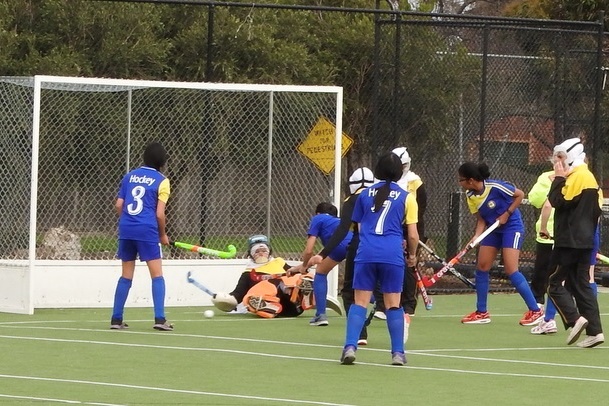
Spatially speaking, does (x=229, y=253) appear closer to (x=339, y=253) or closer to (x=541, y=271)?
(x=339, y=253)

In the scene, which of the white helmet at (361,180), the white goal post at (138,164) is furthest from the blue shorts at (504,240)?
the white goal post at (138,164)

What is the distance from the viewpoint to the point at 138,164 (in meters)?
17.8

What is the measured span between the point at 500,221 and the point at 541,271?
1.28m

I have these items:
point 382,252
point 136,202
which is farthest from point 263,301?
point 382,252

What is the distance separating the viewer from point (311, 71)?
70.6 feet

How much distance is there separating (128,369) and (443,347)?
11.1ft

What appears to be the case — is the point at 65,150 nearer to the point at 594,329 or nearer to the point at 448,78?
the point at 448,78

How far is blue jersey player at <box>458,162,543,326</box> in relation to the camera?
15.2 m

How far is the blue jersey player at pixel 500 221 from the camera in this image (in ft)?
49.8

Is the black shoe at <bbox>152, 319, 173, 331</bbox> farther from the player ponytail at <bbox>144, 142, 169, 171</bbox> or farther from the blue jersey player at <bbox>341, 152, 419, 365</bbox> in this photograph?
the blue jersey player at <bbox>341, 152, 419, 365</bbox>

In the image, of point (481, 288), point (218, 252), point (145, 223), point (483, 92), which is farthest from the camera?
point (483, 92)

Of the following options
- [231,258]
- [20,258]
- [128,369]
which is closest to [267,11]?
[231,258]

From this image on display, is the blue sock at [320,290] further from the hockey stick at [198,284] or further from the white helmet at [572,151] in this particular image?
the white helmet at [572,151]

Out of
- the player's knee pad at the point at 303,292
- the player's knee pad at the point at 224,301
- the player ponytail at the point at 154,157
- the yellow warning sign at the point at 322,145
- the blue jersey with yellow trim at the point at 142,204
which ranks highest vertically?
the yellow warning sign at the point at 322,145
